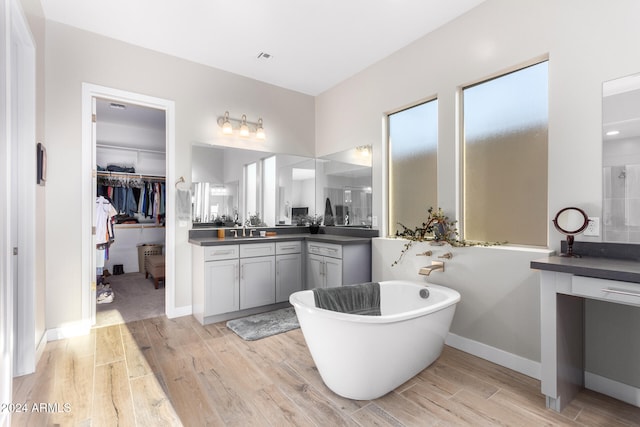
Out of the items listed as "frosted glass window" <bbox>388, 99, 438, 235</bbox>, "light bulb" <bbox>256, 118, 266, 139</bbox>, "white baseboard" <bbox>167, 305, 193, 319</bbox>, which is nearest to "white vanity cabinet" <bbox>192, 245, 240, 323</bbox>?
"white baseboard" <bbox>167, 305, 193, 319</bbox>

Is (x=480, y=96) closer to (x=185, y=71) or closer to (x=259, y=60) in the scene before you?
(x=259, y=60)

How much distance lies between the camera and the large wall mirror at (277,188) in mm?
3730

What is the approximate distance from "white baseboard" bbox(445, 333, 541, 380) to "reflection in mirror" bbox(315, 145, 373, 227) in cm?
154

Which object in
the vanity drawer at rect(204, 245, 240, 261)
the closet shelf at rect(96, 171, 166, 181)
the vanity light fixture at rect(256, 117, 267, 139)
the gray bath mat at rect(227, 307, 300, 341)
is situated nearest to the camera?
the gray bath mat at rect(227, 307, 300, 341)

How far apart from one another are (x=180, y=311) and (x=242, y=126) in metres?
2.33

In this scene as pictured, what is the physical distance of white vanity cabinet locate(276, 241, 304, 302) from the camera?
3707 mm

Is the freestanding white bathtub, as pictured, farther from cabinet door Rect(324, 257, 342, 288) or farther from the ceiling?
the ceiling

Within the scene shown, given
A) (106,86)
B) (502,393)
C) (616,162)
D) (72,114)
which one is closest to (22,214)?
(72,114)

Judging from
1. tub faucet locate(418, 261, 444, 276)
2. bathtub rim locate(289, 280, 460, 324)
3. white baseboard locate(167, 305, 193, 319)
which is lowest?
white baseboard locate(167, 305, 193, 319)

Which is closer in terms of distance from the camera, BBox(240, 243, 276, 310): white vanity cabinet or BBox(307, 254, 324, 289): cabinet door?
BBox(240, 243, 276, 310): white vanity cabinet

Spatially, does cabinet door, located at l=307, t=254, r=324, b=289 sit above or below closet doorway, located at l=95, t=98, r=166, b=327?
below

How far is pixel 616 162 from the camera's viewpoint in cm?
192

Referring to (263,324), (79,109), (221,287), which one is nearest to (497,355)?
(263,324)

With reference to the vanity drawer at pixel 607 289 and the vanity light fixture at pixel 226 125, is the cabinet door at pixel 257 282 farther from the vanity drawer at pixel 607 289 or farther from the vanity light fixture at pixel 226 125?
the vanity drawer at pixel 607 289
